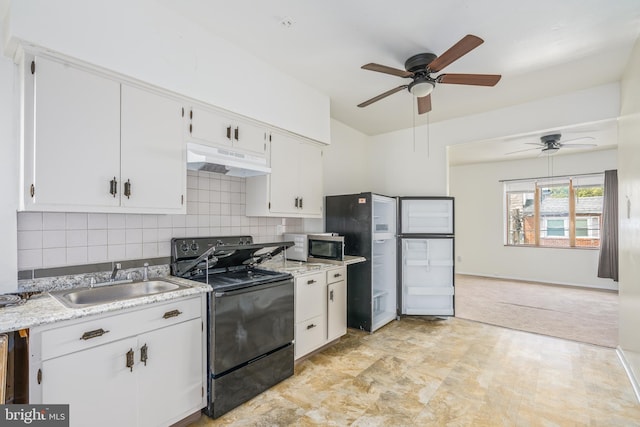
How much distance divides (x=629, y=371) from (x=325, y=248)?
288cm

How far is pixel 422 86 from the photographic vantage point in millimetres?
2633

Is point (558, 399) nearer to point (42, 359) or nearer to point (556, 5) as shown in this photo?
point (556, 5)

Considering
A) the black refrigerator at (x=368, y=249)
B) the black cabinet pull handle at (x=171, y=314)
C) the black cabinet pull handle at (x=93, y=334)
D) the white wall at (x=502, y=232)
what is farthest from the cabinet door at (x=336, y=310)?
the white wall at (x=502, y=232)

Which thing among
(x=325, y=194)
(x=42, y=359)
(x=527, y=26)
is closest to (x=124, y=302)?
(x=42, y=359)

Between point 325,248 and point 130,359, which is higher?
point 325,248

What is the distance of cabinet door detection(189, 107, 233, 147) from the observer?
2346 mm

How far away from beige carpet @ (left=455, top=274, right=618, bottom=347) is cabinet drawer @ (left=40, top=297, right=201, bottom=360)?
385cm

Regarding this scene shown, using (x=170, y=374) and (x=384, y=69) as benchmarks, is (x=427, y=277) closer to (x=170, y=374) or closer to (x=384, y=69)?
(x=384, y=69)

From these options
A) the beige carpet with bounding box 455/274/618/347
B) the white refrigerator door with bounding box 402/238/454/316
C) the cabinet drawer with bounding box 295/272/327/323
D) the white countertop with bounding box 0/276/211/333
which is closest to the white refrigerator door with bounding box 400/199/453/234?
the white refrigerator door with bounding box 402/238/454/316

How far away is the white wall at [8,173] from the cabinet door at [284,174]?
5.83ft

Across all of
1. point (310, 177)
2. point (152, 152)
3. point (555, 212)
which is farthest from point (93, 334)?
point (555, 212)

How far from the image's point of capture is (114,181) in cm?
194

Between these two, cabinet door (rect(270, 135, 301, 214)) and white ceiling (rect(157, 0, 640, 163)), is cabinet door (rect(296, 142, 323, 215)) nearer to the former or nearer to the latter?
cabinet door (rect(270, 135, 301, 214))

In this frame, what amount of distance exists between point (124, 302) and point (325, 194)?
2873 mm
